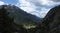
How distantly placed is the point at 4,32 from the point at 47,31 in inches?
545

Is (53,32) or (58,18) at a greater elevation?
(58,18)

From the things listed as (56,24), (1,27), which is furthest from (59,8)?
(1,27)

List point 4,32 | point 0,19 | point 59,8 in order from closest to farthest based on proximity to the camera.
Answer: point 4,32 → point 0,19 → point 59,8

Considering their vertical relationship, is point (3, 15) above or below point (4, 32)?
above

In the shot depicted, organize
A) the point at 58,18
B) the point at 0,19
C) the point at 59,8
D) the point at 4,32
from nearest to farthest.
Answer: the point at 4,32 < the point at 0,19 < the point at 58,18 < the point at 59,8

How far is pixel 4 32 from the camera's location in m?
44.8

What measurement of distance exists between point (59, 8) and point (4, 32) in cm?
2275

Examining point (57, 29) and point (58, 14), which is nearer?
point (57, 29)

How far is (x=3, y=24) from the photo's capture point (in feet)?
156

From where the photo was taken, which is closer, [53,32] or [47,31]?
[53,32]

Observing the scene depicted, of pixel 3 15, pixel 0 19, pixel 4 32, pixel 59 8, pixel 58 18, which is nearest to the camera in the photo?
pixel 4 32

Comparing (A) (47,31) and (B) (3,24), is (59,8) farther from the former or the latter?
(B) (3,24)

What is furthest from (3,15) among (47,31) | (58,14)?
(58,14)

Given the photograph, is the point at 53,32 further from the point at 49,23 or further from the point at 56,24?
the point at 49,23
